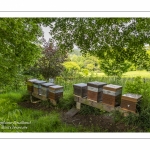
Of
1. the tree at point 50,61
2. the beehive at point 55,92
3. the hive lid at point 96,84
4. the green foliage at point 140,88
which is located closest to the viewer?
the green foliage at point 140,88

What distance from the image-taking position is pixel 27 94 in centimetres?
401

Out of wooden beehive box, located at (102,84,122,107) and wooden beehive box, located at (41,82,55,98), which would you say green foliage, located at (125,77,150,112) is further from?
wooden beehive box, located at (41,82,55,98)

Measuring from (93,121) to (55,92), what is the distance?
31.8 inches

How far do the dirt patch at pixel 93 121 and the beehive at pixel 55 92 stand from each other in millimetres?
161

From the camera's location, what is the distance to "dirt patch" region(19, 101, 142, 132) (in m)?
3.34

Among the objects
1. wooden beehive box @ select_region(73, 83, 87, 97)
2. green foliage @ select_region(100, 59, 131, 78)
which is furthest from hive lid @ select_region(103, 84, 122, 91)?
wooden beehive box @ select_region(73, 83, 87, 97)

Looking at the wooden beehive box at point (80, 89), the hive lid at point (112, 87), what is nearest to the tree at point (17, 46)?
the wooden beehive box at point (80, 89)

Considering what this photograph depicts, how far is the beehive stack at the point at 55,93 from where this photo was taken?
3.81m

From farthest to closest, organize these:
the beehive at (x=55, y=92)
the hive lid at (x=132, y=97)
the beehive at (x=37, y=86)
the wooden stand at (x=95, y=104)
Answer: the beehive at (x=37, y=86) < the beehive at (x=55, y=92) < the wooden stand at (x=95, y=104) < the hive lid at (x=132, y=97)

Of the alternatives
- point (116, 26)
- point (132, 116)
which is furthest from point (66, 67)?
point (132, 116)

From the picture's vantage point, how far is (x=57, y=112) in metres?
3.75

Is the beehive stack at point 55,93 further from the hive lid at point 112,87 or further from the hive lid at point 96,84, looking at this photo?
the hive lid at point 112,87
